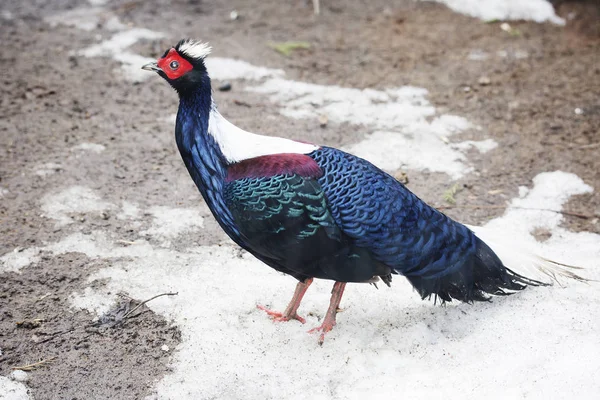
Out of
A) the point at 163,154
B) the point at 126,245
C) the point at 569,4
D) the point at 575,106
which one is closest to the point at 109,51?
the point at 163,154

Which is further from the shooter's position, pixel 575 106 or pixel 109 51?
pixel 109 51

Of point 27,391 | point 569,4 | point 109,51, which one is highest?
point 569,4

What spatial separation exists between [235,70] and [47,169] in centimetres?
281

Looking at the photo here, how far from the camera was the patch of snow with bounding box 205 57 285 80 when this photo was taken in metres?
7.86

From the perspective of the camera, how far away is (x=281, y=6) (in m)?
9.80

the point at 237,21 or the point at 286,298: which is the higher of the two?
the point at 237,21

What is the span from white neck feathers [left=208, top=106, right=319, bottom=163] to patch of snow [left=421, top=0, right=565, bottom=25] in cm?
626

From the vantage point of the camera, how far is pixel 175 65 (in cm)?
396

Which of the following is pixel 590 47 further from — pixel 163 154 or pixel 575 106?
pixel 163 154

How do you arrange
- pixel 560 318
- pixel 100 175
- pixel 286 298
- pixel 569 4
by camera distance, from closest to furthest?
pixel 560 318 < pixel 286 298 < pixel 100 175 < pixel 569 4

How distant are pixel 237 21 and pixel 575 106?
15.7 feet

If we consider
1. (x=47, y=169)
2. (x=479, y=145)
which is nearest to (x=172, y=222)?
(x=47, y=169)

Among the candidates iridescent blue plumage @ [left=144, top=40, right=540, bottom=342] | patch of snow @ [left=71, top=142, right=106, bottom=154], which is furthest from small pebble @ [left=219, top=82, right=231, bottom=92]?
iridescent blue plumage @ [left=144, top=40, right=540, bottom=342]

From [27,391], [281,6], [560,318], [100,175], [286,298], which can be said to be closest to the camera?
[27,391]
